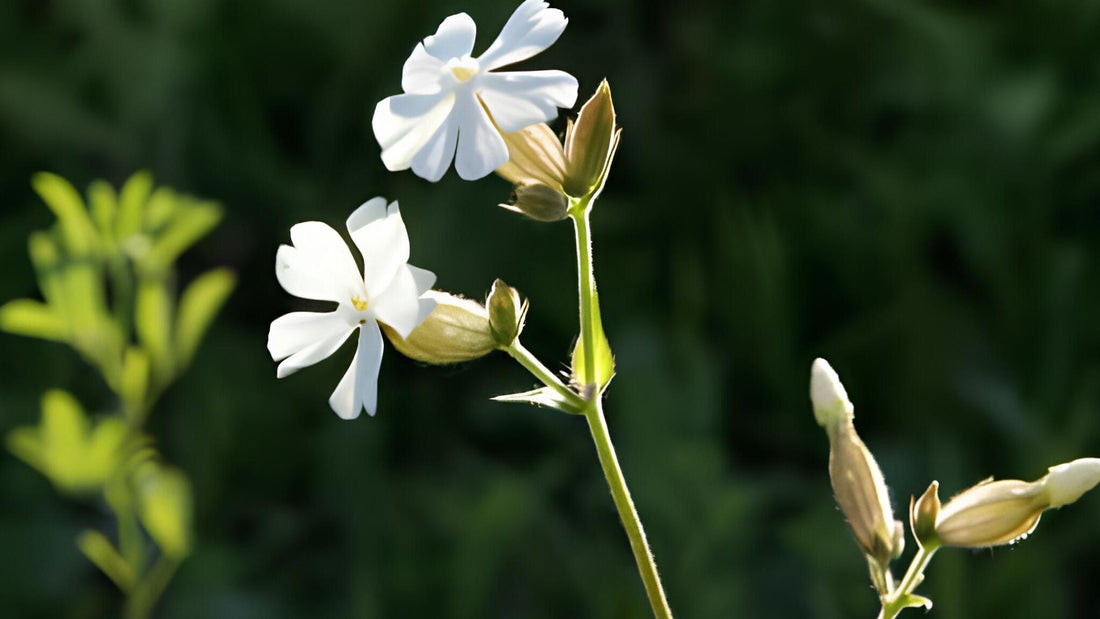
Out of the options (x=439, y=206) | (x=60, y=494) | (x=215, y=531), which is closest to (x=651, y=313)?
(x=439, y=206)

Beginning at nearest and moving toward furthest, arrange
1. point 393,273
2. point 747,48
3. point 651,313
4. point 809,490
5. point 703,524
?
point 393,273
point 703,524
point 809,490
point 651,313
point 747,48

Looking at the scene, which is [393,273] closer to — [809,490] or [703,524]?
[703,524]

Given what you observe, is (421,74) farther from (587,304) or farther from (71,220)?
(71,220)

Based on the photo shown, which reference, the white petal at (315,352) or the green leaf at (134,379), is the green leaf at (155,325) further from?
the white petal at (315,352)

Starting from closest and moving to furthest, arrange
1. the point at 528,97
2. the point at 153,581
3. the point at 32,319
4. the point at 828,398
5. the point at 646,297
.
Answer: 1. the point at 528,97
2. the point at 828,398
3. the point at 32,319
4. the point at 153,581
5. the point at 646,297

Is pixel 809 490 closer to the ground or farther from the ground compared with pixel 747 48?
closer to the ground

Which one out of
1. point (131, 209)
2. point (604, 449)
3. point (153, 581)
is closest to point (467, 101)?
point (604, 449)
